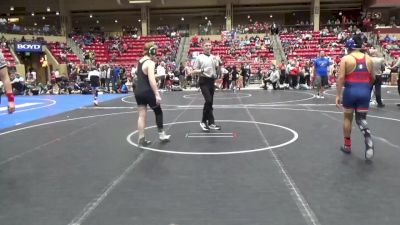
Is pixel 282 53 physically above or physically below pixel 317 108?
above

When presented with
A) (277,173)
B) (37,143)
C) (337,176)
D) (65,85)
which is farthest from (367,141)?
(65,85)

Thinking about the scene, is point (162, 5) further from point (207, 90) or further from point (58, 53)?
point (207, 90)

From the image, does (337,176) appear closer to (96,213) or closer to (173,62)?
(96,213)

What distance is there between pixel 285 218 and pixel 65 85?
73.9ft

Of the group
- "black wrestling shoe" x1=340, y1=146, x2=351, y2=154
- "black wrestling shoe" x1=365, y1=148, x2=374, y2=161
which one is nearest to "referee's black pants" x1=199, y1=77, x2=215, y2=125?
"black wrestling shoe" x1=340, y1=146, x2=351, y2=154

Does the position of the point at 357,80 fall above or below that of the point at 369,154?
above

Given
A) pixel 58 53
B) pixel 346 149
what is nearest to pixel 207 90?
pixel 346 149

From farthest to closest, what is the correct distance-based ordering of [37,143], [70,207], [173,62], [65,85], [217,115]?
[173,62], [65,85], [217,115], [37,143], [70,207]

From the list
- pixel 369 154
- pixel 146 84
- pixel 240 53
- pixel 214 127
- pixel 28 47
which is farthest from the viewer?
pixel 240 53

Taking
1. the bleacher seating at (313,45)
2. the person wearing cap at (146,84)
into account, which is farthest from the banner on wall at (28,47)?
the person wearing cap at (146,84)

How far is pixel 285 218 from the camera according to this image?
3512 millimetres

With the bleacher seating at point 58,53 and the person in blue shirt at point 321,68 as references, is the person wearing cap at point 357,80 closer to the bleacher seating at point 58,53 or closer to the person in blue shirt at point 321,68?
the person in blue shirt at point 321,68

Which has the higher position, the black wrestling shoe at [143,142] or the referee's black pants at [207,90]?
the referee's black pants at [207,90]

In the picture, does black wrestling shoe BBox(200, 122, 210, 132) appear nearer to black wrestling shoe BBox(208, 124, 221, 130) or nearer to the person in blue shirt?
black wrestling shoe BBox(208, 124, 221, 130)
